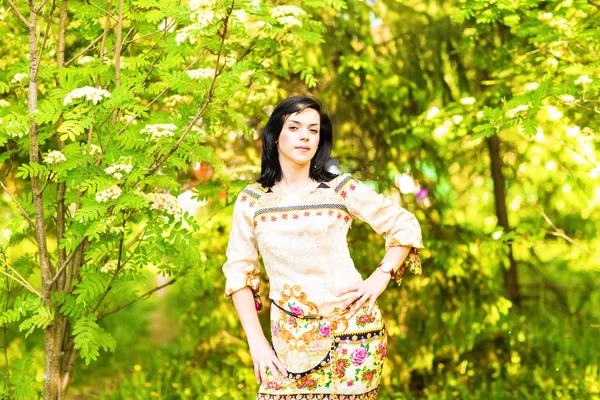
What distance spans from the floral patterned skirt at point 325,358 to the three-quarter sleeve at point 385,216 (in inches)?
10.0

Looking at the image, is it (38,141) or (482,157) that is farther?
(482,157)

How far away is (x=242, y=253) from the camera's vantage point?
2.28 m

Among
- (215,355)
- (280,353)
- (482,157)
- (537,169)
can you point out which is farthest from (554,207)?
(280,353)

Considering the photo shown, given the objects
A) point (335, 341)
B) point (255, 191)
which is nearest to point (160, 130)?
point (255, 191)

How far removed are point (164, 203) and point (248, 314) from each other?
3.45 ft

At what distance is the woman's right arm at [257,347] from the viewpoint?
2.22 meters

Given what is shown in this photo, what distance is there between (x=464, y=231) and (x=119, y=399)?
2848mm

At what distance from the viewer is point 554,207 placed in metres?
5.80

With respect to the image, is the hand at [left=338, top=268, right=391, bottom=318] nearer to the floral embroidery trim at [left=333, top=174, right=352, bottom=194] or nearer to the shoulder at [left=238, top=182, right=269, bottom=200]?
the floral embroidery trim at [left=333, top=174, right=352, bottom=194]

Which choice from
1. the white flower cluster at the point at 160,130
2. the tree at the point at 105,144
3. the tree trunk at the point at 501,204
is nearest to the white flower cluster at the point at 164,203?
the tree at the point at 105,144

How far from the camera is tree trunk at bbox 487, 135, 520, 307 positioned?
5.52 m

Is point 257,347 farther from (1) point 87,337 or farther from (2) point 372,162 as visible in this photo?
(2) point 372,162

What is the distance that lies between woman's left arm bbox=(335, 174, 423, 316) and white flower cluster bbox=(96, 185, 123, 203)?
1.02 m

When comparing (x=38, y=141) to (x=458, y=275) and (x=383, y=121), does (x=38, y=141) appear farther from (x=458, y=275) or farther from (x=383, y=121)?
(x=458, y=275)
